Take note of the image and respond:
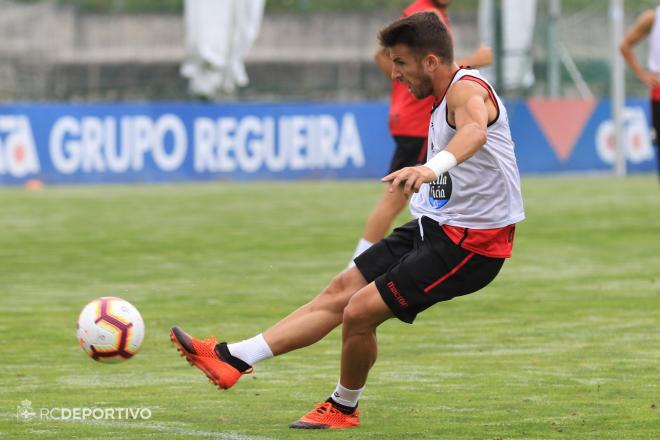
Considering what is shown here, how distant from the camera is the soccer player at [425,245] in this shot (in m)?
6.53

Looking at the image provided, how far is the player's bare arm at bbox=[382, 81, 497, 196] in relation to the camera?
6008 mm

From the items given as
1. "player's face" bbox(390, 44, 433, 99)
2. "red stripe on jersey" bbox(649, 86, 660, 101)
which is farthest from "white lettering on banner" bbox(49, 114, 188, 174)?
"player's face" bbox(390, 44, 433, 99)

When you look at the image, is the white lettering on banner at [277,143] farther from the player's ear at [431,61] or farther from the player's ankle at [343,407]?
the player's ear at [431,61]

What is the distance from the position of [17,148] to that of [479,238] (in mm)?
18068

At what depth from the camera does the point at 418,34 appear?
6500 mm

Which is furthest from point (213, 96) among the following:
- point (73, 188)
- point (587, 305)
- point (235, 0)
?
point (587, 305)

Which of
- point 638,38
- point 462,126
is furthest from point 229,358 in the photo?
point 638,38

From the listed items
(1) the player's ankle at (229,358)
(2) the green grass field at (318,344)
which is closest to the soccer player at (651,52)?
(2) the green grass field at (318,344)

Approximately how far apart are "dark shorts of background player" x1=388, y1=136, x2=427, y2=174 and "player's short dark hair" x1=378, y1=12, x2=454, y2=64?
5.56m

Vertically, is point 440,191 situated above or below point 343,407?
above

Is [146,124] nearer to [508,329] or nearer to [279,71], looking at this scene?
[279,71]

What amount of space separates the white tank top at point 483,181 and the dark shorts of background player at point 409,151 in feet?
17.7

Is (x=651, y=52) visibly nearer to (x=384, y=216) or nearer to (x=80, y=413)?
(x=384, y=216)

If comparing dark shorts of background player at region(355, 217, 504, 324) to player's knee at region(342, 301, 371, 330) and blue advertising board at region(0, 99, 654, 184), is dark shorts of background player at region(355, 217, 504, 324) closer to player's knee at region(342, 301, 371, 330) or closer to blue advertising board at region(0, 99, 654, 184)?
player's knee at region(342, 301, 371, 330)
